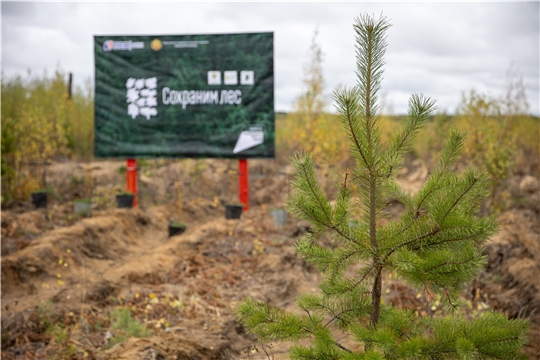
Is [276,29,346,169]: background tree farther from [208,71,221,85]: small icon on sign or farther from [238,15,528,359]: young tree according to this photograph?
[238,15,528,359]: young tree

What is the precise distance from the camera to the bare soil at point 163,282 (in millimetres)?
5383

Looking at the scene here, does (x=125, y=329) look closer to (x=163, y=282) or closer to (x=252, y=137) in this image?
(x=163, y=282)

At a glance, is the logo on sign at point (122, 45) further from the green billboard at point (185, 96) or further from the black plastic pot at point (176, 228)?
the black plastic pot at point (176, 228)

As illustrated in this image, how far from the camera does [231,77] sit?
12.3m

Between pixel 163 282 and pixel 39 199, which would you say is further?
pixel 39 199

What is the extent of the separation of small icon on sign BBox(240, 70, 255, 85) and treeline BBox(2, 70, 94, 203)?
5.32 meters

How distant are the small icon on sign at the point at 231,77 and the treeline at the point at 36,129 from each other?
5032mm

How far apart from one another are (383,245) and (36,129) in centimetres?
1434

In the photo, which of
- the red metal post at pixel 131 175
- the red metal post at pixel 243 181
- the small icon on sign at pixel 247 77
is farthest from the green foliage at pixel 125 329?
the red metal post at pixel 131 175

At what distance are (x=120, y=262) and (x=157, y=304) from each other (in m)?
2.86

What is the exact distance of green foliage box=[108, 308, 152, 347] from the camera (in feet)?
17.3

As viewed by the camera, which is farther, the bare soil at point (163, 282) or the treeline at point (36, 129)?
the treeline at point (36, 129)

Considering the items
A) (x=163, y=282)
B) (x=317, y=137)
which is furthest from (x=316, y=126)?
(x=163, y=282)

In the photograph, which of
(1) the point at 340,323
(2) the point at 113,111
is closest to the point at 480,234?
(1) the point at 340,323
